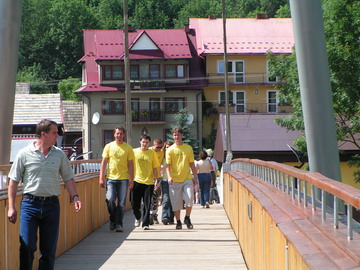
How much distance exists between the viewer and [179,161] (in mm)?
16891

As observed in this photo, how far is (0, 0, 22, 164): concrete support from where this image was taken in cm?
1327

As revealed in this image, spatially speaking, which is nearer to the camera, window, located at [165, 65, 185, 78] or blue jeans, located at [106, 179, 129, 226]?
blue jeans, located at [106, 179, 129, 226]

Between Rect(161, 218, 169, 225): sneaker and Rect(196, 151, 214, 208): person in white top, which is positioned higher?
Rect(196, 151, 214, 208): person in white top

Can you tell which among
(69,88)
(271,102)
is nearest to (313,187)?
(271,102)

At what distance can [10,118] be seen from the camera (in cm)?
1355

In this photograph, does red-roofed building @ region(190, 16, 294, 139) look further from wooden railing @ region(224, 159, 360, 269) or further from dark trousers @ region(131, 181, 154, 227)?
wooden railing @ region(224, 159, 360, 269)

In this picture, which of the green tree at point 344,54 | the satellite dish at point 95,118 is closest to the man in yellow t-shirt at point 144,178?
the green tree at point 344,54

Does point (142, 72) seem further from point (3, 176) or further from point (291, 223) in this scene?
point (291, 223)

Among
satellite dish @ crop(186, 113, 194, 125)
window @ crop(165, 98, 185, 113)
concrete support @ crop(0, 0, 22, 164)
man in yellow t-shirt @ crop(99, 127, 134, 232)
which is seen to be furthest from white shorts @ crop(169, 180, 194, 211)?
window @ crop(165, 98, 185, 113)

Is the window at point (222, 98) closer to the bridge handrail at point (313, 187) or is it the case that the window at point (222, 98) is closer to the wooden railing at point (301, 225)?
the bridge handrail at point (313, 187)

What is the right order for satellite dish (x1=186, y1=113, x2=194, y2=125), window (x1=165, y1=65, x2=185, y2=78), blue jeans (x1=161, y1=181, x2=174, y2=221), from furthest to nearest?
window (x1=165, y1=65, x2=185, y2=78), satellite dish (x1=186, y1=113, x2=194, y2=125), blue jeans (x1=161, y1=181, x2=174, y2=221)

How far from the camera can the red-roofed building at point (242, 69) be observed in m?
76.2

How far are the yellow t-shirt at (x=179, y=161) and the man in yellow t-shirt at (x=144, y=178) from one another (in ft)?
1.49

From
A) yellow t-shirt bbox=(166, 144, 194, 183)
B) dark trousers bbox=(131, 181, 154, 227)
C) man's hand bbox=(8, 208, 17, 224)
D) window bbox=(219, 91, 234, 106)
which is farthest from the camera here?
window bbox=(219, 91, 234, 106)
